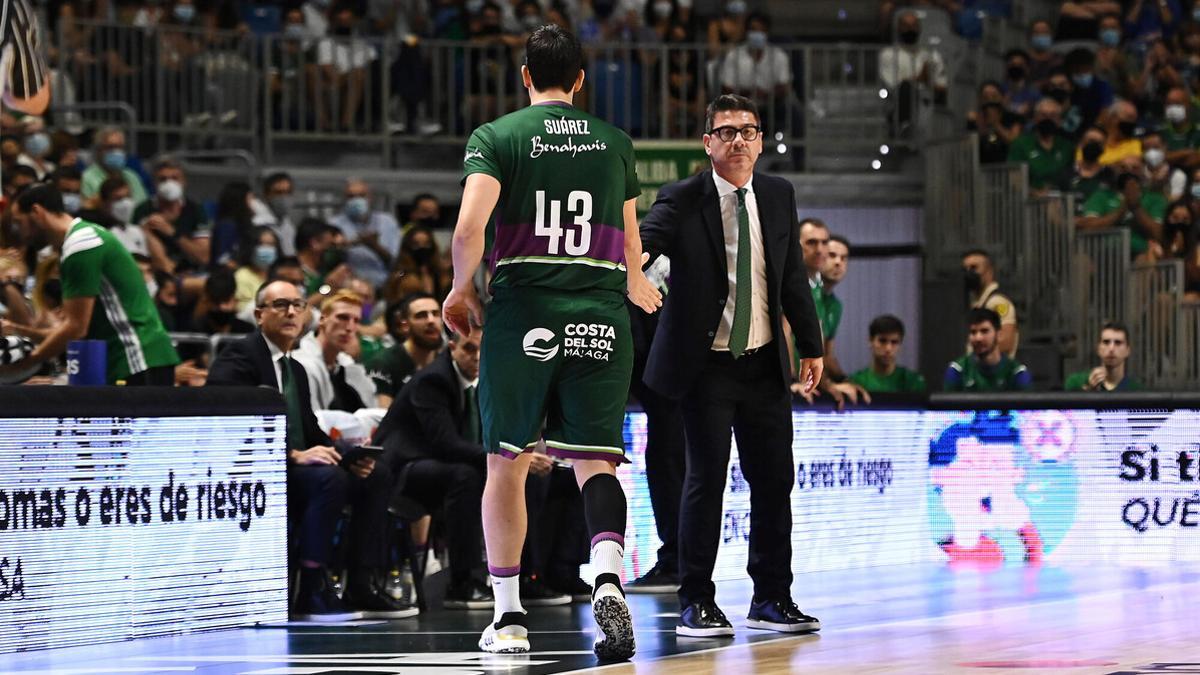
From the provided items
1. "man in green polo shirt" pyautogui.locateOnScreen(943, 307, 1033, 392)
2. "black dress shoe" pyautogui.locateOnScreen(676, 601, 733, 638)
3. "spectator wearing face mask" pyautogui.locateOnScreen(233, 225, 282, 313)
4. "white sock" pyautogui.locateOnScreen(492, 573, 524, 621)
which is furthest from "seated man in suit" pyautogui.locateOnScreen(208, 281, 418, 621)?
"man in green polo shirt" pyautogui.locateOnScreen(943, 307, 1033, 392)

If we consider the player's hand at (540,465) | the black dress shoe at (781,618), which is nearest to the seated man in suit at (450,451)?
the player's hand at (540,465)

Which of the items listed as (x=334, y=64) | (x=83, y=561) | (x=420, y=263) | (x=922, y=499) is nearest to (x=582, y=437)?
(x=83, y=561)

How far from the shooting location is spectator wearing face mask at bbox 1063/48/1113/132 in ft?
65.3

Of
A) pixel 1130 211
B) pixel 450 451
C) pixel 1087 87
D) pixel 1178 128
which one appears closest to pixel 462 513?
pixel 450 451

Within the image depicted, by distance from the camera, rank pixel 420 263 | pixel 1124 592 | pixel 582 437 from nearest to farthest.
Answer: pixel 582 437 < pixel 1124 592 < pixel 420 263

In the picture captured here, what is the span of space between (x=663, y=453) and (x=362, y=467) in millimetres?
1540

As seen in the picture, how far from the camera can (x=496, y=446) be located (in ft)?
22.8

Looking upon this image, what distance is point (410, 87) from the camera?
18.6 metres

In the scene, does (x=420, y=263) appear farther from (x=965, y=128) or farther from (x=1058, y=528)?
(x=965, y=128)

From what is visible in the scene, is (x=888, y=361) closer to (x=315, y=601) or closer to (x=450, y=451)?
(x=450, y=451)

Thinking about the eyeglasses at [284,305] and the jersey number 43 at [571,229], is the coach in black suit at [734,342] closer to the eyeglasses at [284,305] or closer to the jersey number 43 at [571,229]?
the jersey number 43 at [571,229]

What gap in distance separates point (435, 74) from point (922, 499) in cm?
859

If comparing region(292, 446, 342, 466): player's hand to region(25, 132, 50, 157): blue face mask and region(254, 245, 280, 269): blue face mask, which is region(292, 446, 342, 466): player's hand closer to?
region(254, 245, 280, 269): blue face mask

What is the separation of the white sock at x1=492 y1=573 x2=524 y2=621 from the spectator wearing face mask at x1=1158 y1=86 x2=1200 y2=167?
13.4 meters
